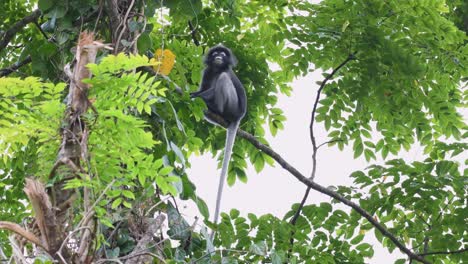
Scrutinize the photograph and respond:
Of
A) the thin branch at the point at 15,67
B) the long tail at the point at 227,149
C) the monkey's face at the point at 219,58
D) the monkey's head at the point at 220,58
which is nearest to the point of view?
the thin branch at the point at 15,67

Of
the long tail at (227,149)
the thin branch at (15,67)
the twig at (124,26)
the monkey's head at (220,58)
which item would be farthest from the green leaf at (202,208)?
the monkey's head at (220,58)

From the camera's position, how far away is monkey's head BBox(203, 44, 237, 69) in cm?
691

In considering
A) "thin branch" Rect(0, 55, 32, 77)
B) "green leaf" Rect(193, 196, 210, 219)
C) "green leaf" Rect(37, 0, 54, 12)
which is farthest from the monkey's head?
"green leaf" Rect(193, 196, 210, 219)

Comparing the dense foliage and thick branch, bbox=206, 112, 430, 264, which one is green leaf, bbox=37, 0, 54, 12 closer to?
the dense foliage

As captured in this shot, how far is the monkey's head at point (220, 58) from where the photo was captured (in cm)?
691

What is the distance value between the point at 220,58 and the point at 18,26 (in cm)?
213

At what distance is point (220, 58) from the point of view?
282 inches

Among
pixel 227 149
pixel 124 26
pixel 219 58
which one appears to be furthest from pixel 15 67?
pixel 219 58

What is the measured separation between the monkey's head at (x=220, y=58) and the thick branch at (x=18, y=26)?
176 cm

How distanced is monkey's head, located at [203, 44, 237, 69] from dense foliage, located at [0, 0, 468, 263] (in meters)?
0.08

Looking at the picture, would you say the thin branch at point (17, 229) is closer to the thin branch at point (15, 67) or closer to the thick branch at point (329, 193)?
the thin branch at point (15, 67)

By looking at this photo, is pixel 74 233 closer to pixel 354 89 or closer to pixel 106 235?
pixel 106 235

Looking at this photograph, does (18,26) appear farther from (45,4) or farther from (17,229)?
(17,229)

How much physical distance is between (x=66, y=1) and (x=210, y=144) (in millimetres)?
2706
